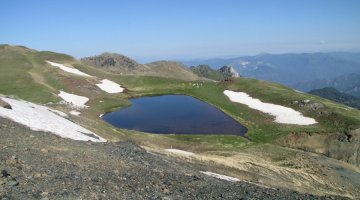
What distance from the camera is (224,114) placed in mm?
78562

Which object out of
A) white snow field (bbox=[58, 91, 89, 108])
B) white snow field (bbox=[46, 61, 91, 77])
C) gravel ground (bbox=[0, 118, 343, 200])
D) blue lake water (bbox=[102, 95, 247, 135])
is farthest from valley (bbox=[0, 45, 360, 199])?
blue lake water (bbox=[102, 95, 247, 135])

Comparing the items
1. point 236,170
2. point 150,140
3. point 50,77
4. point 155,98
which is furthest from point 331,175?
point 50,77

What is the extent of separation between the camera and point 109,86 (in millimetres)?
103312

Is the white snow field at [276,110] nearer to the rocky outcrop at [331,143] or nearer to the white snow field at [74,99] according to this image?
the rocky outcrop at [331,143]

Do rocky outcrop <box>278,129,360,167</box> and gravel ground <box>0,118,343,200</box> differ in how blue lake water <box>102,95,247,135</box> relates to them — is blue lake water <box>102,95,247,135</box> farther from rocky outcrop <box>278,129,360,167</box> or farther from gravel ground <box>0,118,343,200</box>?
gravel ground <box>0,118,343,200</box>

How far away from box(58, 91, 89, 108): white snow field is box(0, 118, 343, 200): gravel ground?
47.1 m

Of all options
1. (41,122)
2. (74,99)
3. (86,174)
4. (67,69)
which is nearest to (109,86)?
(67,69)

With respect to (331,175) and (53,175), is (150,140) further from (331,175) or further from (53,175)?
(53,175)

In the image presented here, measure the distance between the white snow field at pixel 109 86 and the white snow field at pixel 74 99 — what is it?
14610mm

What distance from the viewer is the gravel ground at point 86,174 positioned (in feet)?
61.5

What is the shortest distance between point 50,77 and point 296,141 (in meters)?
63.4

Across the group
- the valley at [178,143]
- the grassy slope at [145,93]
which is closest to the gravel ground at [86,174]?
the valley at [178,143]

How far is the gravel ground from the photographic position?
18.8 meters

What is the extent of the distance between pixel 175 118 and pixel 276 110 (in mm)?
19765
